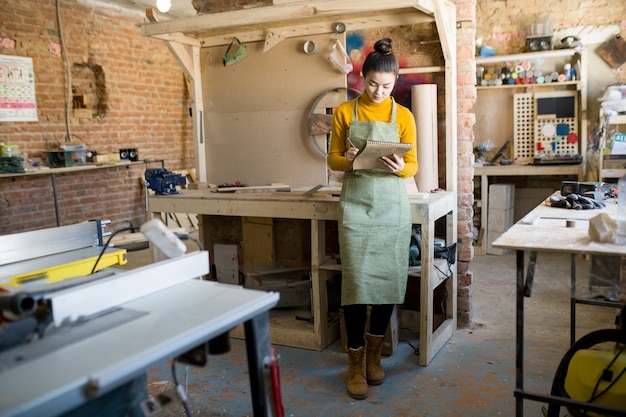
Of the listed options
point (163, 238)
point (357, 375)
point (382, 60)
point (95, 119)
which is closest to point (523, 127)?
point (382, 60)

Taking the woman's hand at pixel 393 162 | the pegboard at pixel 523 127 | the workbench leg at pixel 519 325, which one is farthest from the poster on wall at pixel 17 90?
the workbench leg at pixel 519 325

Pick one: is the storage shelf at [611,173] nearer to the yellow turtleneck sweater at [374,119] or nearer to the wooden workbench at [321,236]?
the wooden workbench at [321,236]

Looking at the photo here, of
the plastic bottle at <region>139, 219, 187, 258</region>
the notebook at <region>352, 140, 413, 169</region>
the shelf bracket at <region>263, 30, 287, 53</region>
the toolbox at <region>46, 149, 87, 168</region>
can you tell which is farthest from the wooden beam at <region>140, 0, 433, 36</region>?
the toolbox at <region>46, 149, 87, 168</region>

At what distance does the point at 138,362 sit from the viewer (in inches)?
48.9

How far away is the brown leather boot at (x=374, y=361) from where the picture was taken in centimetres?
303

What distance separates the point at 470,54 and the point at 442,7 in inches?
20.1

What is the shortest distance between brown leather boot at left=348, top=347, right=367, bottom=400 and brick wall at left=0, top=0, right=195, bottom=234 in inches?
179

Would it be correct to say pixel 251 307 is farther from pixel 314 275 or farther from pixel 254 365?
pixel 314 275

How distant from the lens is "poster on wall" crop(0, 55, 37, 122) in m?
5.90

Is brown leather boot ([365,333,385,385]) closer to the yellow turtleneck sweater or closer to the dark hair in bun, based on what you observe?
the yellow turtleneck sweater

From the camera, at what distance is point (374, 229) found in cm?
296

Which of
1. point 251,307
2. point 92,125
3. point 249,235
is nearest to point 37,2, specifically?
point 92,125

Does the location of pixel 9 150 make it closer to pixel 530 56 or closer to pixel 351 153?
pixel 351 153

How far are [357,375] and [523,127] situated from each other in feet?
14.2
